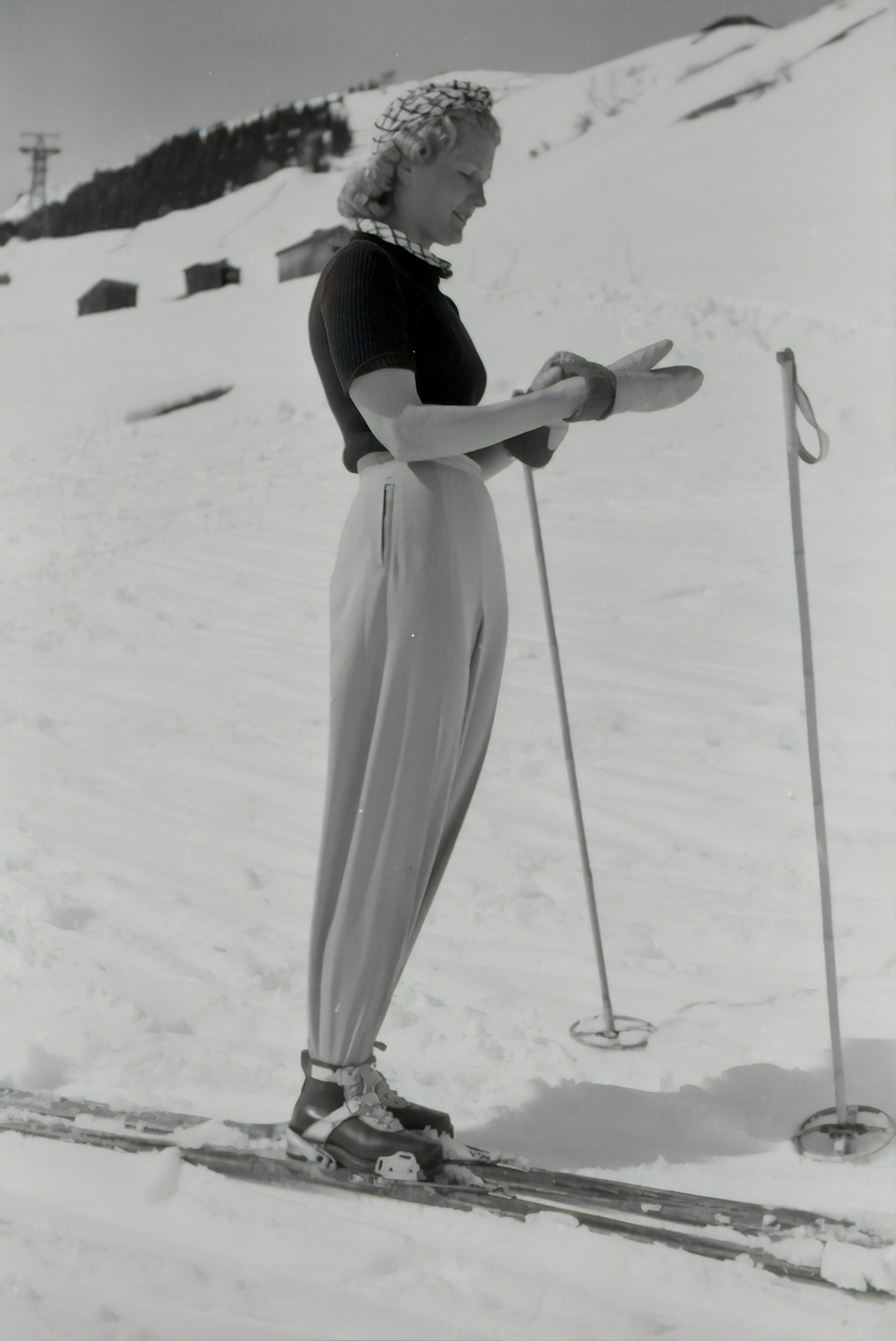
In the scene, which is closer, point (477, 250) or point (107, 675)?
point (107, 675)

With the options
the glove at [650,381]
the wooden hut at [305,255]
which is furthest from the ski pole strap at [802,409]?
the wooden hut at [305,255]

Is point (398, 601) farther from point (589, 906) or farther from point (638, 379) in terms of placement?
point (589, 906)

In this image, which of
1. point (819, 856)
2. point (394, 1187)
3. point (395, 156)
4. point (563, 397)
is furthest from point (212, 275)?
point (394, 1187)

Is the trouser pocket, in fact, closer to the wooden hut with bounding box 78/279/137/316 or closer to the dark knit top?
the dark knit top

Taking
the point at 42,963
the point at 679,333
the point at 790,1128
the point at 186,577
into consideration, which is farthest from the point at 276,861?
the point at 679,333

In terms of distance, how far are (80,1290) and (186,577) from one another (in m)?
4.50

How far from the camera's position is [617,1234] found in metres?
1.71

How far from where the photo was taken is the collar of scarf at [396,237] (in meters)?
1.86

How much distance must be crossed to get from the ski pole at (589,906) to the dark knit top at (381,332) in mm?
365

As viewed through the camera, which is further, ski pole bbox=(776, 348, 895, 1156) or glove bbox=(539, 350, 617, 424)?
ski pole bbox=(776, 348, 895, 1156)

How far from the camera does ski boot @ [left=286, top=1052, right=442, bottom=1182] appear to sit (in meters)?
1.84

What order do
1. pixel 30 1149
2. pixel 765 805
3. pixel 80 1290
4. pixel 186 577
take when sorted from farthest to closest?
1. pixel 186 577
2. pixel 765 805
3. pixel 30 1149
4. pixel 80 1290

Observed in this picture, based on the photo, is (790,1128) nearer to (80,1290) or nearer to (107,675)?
(80,1290)

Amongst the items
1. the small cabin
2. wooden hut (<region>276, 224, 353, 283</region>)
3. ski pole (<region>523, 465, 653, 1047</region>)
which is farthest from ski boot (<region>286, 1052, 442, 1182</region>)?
the small cabin
